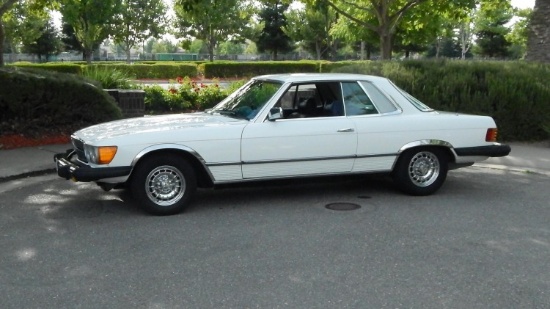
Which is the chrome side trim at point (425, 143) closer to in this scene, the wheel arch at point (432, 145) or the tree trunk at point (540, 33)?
Answer: the wheel arch at point (432, 145)

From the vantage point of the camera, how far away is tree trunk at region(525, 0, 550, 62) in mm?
14742

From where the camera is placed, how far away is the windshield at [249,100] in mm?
7176

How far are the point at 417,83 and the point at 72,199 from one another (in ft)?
26.4

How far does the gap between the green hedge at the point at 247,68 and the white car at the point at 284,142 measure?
3092 cm

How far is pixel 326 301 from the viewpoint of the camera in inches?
171

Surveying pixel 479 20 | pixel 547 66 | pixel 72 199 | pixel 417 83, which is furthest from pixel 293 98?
pixel 479 20

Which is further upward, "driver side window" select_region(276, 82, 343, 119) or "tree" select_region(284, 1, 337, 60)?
"tree" select_region(284, 1, 337, 60)

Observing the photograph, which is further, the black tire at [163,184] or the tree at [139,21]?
the tree at [139,21]

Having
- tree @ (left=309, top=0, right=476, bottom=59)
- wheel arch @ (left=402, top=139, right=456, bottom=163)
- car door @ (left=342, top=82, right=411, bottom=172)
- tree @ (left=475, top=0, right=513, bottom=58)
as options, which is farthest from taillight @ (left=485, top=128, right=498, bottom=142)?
tree @ (left=475, top=0, right=513, bottom=58)

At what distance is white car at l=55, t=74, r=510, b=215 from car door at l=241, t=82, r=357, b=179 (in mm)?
12

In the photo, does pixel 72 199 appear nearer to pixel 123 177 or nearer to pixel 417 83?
pixel 123 177

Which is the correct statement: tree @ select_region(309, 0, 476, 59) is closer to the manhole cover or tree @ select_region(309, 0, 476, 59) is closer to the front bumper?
the manhole cover

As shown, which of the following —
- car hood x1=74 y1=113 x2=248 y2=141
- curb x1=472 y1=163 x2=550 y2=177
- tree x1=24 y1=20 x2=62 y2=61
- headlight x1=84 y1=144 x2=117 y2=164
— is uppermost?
tree x1=24 y1=20 x2=62 y2=61

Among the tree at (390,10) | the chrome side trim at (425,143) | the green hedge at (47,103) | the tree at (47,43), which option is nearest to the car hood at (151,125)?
the chrome side trim at (425,143)
